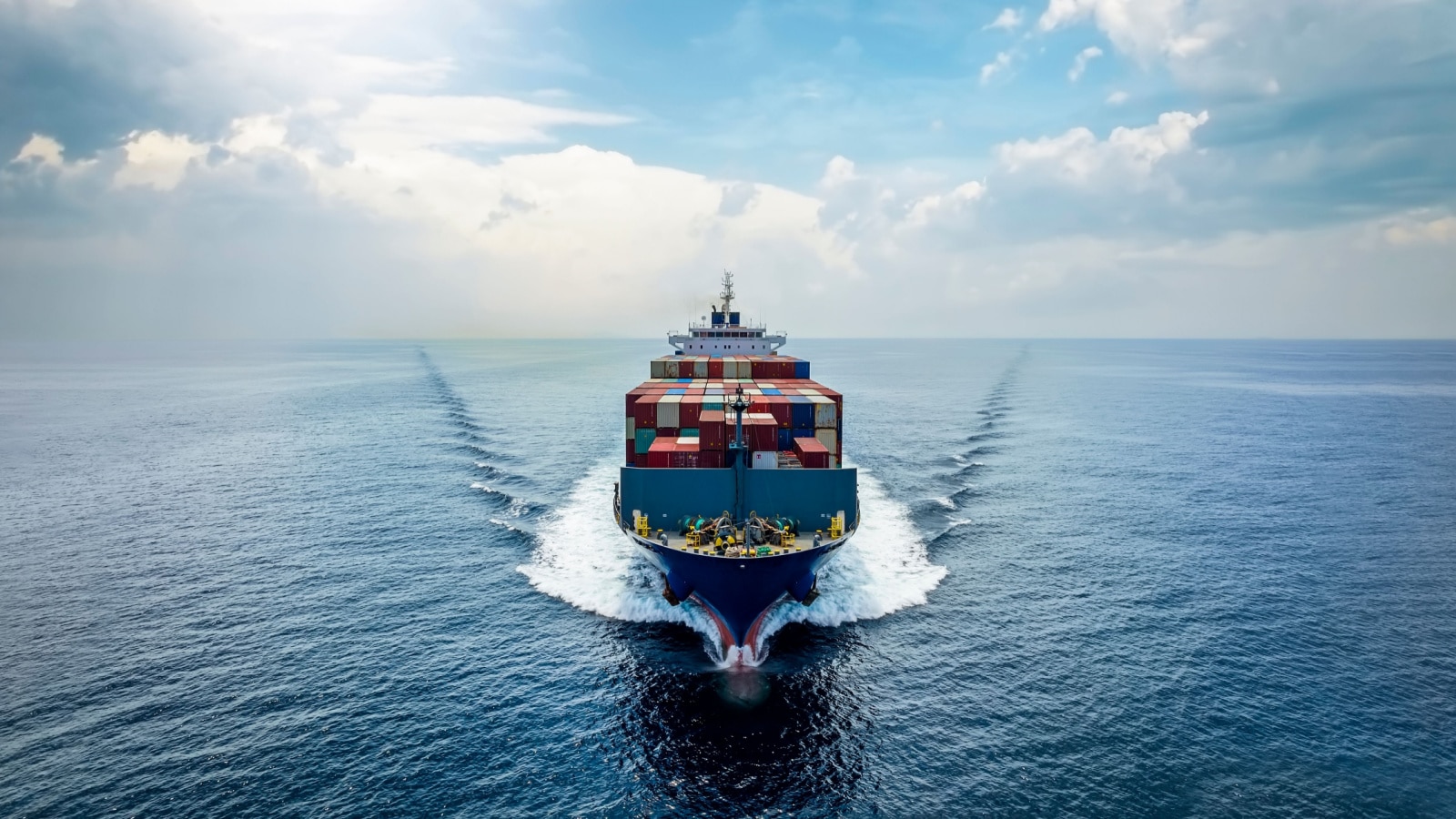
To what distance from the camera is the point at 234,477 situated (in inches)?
2574

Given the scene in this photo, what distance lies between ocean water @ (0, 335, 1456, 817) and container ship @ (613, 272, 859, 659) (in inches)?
135

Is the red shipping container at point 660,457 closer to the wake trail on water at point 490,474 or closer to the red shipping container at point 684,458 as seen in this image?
the red shipping container at point 684,458

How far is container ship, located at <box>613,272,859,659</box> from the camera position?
33250 millimetres

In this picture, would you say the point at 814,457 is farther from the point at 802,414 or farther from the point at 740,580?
the point at 740,580

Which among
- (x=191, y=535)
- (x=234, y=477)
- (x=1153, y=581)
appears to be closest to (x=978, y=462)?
(x=1153, y=581)

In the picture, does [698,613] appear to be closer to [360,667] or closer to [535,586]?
[535,586]

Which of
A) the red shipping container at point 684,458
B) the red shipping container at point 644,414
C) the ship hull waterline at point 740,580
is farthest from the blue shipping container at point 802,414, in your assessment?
the ship hull waterline at point 740,580

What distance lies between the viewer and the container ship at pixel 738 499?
3325cm

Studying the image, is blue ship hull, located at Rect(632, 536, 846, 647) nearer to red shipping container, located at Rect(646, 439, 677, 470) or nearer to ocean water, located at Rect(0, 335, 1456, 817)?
ocean water, located at Rect(0, 335, 1456, 817)

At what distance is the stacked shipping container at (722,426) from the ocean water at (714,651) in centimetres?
815

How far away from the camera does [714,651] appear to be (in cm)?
3422

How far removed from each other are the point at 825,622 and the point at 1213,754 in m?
17.4

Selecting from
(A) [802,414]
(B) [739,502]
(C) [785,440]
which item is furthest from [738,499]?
(A) [802,414]

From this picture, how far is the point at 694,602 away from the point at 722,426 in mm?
10040
